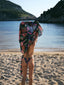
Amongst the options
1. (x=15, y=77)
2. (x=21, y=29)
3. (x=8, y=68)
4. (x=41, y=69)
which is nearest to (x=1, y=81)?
(x=15, y=77)

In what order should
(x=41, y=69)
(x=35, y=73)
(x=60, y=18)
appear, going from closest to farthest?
(x=35, y=73), (x=41, y=69), (x=60, y=18)

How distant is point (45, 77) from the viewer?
244 inches

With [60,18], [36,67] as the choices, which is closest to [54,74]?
[36,67]

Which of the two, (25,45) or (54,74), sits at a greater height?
(25,45)

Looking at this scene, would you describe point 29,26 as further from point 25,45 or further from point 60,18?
point 60,18

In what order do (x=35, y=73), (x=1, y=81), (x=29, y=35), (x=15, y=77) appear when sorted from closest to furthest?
(x=29, y=35) → (x=1, y=81) → (x=15, y=77) → (x=35, y=73)

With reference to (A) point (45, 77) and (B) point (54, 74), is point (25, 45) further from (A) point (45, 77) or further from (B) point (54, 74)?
(B) point (54, 74)

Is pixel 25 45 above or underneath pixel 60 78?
above

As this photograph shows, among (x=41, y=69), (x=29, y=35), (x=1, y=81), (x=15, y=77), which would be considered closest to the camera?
(x=29, y=35)

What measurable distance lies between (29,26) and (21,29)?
0.79 ft

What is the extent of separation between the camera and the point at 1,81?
577 centimetres

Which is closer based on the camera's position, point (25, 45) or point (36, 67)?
point (25, 45)

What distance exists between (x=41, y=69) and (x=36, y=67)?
44 centimetres

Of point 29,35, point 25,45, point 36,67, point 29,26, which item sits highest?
point 29,26
